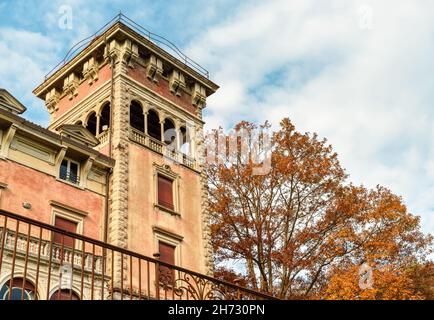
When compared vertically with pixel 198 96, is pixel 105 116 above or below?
below

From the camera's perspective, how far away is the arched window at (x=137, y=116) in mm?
26819

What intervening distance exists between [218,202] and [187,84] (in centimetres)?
683

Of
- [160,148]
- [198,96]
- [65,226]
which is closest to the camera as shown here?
[65,226]

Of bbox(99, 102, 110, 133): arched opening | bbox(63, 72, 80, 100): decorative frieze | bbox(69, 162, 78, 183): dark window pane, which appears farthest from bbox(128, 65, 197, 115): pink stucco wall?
bbox(69, 162, 78, 183): dark window pane

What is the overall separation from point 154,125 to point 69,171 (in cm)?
717

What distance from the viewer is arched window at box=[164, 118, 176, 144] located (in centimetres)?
2731

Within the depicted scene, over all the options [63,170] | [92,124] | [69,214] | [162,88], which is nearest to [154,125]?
[162,88]

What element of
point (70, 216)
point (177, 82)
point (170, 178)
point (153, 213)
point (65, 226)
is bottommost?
point (65, 226)

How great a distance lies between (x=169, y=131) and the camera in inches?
1092

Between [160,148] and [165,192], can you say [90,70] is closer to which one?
[160,148]

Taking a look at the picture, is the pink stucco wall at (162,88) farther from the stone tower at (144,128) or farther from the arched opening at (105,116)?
the arched opening at (105,116)

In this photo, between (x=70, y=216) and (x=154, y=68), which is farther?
(x=154, y=68)
